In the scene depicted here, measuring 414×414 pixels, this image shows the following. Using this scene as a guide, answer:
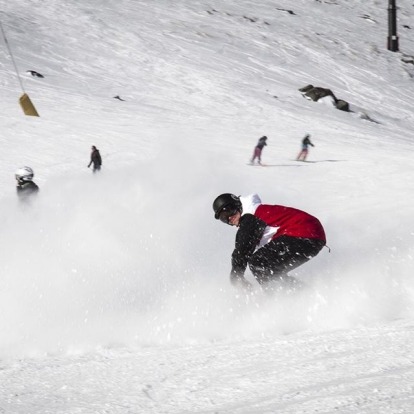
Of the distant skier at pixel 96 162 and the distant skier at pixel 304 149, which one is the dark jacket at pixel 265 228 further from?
the distant skier at pixel 304 149

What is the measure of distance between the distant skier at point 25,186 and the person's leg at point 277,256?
4.20 m

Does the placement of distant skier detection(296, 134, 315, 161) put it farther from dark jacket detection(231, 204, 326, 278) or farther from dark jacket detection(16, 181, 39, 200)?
dark jacket detection(231, 204, 326, 278)

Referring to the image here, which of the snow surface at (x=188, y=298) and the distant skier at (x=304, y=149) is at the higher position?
the snow surface at (x=188, y=298)

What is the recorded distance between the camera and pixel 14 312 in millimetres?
5762

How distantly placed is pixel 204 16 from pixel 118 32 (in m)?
7.42

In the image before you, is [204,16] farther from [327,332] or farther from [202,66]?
[327,332]

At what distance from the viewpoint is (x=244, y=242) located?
16.7 ft

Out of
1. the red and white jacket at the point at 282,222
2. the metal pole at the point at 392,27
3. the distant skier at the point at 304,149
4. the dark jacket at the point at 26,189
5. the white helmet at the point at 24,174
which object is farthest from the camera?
the metal pole at the point at 392,27

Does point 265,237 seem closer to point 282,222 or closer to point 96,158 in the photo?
point 282,222

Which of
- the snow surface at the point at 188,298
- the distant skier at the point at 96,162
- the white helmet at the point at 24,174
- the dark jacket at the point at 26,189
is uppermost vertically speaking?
the snow surface at the point at 188,298

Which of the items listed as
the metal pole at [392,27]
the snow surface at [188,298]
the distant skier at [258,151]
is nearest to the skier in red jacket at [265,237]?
the snow surface at [188,298]

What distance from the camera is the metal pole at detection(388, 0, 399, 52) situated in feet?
154

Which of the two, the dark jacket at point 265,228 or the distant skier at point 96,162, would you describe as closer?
the dark jacket at point 265,228

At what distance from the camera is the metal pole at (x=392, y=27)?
46.9m
